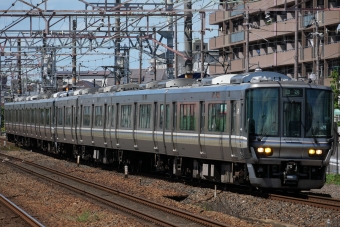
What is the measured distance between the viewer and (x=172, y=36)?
1510 inches

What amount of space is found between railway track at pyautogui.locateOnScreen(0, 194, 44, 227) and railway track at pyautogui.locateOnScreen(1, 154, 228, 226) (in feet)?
6.84

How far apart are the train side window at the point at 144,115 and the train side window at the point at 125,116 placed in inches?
40.9

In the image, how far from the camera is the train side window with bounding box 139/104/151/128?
24.0 meters

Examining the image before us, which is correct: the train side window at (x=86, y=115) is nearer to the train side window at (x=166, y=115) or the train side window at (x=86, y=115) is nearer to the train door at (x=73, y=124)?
the train door at (x=73, y=124)

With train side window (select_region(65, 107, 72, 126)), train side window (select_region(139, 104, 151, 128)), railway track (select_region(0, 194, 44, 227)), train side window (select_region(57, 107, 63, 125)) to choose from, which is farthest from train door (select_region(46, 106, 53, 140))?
railway track (select_region(0, 194, 44, 227))

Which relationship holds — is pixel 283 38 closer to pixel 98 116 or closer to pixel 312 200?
pixel 98 116

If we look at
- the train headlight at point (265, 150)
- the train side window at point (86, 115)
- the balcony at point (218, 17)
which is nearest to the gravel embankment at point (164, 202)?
the train headlight at point (265, 150)

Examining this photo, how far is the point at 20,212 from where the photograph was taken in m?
15.5

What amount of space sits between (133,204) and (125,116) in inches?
360

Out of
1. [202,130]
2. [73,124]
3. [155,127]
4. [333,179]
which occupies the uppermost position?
[202,130]

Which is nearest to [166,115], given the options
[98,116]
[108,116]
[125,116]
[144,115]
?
[144,115]

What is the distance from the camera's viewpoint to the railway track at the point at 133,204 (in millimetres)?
14188

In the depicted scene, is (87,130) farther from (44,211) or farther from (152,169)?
(44,211)

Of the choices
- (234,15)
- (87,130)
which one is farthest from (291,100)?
(234,15)
